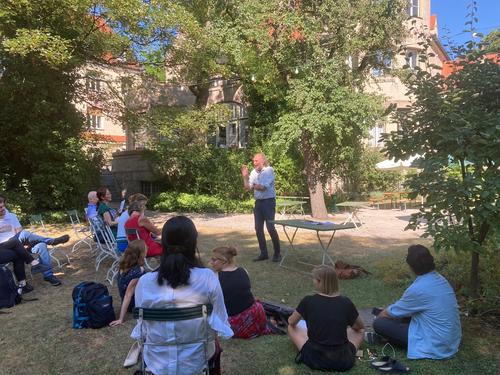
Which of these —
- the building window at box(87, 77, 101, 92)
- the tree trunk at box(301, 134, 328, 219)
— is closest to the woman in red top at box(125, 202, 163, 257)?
the tree trunk at box(301, 134, 328, 219)

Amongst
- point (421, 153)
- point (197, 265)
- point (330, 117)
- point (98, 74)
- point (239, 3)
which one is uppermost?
point (239, 3)

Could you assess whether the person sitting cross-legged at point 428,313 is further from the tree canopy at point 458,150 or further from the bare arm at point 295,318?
the bare arm at point 295,318

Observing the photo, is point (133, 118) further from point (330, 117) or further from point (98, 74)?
point (330, 117)

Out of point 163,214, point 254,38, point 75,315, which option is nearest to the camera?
point 75,315

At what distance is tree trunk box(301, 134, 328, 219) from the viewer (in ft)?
52.4

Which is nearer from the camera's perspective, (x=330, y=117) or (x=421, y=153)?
(x=421, y=153)

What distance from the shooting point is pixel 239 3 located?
13695mm

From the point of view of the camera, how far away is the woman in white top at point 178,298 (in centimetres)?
275

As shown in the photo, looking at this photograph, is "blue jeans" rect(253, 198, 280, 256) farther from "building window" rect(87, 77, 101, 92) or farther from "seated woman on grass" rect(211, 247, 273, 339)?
"building window" rect(87, 77, 101, 92)

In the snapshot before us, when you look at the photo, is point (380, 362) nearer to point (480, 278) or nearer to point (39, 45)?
point (480, 278)

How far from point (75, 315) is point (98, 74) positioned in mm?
11936

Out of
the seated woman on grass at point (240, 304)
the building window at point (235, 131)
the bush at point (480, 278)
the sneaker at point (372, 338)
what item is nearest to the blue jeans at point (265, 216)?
the bush at point (480, 278)

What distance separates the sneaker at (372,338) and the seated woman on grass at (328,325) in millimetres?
559

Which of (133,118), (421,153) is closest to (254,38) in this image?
(133,118)
